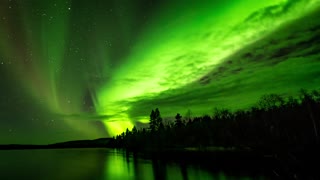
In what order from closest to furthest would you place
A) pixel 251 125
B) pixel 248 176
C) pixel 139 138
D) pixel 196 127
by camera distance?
pixel 248 176, pixel 251 125, pixel 196 127, pixel 139 138

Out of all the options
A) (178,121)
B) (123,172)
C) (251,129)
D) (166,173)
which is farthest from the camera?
(178,121)

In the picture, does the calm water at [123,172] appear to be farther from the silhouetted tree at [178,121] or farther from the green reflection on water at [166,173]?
the silhouetted tree at [178,121]

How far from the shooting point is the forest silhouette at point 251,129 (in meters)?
76.3

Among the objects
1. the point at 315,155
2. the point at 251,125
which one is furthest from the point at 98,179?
the point at 251,125

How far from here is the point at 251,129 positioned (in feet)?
337

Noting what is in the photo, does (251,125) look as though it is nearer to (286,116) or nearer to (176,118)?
(286,116)

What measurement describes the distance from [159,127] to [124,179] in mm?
111393

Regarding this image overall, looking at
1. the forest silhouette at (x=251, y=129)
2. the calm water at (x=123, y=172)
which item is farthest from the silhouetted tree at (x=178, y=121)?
the calm water at (x=123, y=172)

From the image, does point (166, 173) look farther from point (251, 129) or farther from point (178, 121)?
point (178, 121)

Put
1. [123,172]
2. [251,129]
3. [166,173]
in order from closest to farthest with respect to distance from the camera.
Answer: [166,173], [123,172], [251,129]

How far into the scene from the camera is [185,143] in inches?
5512

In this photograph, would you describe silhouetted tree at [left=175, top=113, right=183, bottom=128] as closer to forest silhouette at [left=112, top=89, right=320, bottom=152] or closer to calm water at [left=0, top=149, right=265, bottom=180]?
forest silhouette at [left=112, top=89, right=320, bottom=152]

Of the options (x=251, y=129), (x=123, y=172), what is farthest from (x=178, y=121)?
(x=123, y=172)

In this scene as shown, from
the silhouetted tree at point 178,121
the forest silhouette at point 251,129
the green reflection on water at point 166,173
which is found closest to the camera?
the green reflection on water at point 166,173
